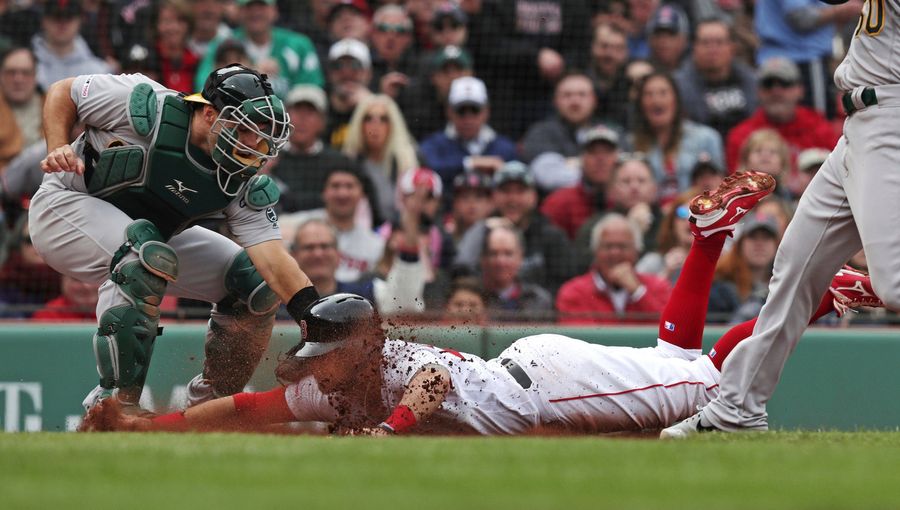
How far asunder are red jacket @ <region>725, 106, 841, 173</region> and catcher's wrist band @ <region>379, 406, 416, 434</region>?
5899 mm

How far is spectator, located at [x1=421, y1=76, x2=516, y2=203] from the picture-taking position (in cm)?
1088

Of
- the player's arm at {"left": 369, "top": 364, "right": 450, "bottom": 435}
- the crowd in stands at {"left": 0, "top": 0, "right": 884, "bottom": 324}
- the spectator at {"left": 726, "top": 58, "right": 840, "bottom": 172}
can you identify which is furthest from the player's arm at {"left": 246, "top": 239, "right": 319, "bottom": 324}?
the spectator at {"left": 726, "top": 58, "right": 840, "bottom": 172}

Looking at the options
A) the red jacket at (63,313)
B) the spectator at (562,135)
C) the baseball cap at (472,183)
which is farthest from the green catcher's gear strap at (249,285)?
the spectator at (562,135)

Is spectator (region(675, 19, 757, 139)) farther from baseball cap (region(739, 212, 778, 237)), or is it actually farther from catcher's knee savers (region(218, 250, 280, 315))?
catcher's knee savers (region(218, 250, 280, 315))

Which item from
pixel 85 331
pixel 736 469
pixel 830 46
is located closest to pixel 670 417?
pixel 736 469

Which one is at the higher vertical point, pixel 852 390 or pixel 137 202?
pixel 137 202

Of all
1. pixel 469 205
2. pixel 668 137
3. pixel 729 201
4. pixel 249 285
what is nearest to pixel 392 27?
pixel 469 205

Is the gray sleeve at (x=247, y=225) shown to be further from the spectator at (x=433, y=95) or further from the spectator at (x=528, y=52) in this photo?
the spectator at (x=528, y=52)

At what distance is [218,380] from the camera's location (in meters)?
7.00

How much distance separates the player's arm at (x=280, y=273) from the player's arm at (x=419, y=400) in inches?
39.1

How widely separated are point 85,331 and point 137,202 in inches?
98.3

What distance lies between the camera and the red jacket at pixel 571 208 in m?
10.6

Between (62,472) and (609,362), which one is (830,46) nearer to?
(609,362)

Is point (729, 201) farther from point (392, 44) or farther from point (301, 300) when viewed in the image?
point (392, 44)
